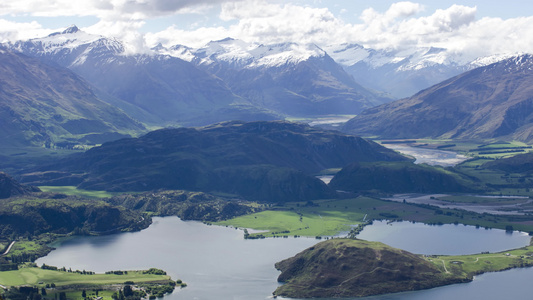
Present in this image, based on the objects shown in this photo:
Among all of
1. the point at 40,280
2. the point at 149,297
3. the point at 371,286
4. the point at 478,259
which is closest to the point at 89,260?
the point at 40,280

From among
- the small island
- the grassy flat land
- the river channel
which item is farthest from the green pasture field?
the grassy flat land

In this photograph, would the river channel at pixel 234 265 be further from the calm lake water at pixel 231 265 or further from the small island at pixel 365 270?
the small island at pixel 365 270

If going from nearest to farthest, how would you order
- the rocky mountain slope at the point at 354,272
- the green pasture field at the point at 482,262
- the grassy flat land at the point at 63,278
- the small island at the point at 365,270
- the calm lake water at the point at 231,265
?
1. the calm lake water at the point at 231,265
2. the rocky mountain slope at the point at 354,272
3. the small island at the point at 365,270
4. the grassy flat land at the point at 63,278
5. the green pasture field at the point at 482,262

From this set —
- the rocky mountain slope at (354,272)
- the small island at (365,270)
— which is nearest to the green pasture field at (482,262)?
the small island at (365,270)

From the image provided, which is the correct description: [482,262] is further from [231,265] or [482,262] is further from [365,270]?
[231,265]

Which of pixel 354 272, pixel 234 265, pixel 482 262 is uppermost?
pixel 234 265

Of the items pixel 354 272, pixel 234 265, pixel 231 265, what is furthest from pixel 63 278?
pixel 354 272

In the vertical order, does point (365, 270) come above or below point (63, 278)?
below
